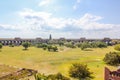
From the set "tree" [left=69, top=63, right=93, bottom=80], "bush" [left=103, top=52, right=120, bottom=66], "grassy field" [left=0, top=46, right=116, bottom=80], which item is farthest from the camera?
"bush" [left=103, top=52, right=120, bottom=66]

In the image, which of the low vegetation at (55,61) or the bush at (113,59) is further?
the bush at (113,59)

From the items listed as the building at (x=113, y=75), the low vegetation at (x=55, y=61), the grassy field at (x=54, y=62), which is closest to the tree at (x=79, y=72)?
the low vegetation at (x=55, y=61)

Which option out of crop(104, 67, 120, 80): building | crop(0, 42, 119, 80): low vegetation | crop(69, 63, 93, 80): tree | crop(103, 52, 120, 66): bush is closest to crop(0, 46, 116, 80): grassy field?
crop(0, 42, 119, 80): low vegetation

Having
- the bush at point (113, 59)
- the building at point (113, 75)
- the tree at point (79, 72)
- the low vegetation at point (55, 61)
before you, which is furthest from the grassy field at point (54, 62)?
the building at point (113, 75)

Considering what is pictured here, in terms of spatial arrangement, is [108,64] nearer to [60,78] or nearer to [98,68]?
[98,68]

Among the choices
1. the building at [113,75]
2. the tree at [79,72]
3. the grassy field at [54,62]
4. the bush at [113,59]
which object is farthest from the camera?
the bush at [113,59]

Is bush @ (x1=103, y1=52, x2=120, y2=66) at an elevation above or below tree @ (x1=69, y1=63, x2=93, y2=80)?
above

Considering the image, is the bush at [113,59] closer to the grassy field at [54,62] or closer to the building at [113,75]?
the grassy field at [54,62]

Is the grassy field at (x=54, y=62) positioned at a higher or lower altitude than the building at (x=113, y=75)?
lower

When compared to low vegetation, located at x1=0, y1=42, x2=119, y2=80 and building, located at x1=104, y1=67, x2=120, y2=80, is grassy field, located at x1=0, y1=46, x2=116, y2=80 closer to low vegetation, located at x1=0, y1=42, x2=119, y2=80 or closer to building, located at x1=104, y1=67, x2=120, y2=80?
low vegetation, located at x1=0, y1=42, x2=119, y2=80

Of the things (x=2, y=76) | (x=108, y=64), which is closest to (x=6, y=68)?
(x=2, y=76)

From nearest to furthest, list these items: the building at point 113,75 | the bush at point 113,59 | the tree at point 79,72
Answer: the building at point 113,75
the tree at point 79,72
the bush at point 113,59
